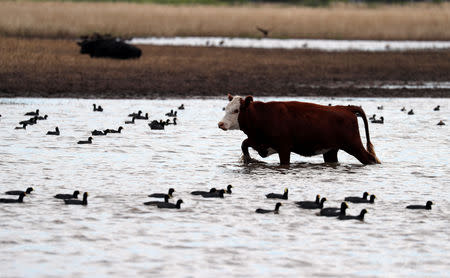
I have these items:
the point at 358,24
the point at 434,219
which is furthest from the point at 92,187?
the point at 358,24

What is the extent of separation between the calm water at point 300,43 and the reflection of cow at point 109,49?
7.41m

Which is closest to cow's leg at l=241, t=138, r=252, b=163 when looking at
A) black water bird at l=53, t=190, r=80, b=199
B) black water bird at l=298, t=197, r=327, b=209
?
black water bird at l=298, t=197, r=327, b=209

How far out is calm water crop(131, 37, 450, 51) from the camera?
152 ft

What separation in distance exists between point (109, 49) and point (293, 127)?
24116mm

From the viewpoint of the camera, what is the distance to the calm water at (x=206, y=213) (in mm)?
9422

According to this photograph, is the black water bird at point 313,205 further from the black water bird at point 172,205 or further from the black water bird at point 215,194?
the black water bird at point 172,205

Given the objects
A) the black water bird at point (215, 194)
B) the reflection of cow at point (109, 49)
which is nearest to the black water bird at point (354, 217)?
the black water bird at point (215, 194)

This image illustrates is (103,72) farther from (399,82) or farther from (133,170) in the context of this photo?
(133,170)

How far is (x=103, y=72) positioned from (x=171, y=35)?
17268 millimetres

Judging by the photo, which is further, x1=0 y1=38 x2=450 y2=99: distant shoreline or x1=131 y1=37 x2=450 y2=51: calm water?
x1=131 y1=37 x2=450 y2=51: calm water

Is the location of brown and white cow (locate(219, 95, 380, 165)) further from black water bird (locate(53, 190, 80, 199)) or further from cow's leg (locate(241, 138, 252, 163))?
black water bird (locate(53, 190, 80, 199))

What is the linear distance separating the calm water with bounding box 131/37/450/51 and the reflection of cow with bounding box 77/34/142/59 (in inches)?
292

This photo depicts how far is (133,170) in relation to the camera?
1534 cm

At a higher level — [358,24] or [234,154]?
[358,24]
